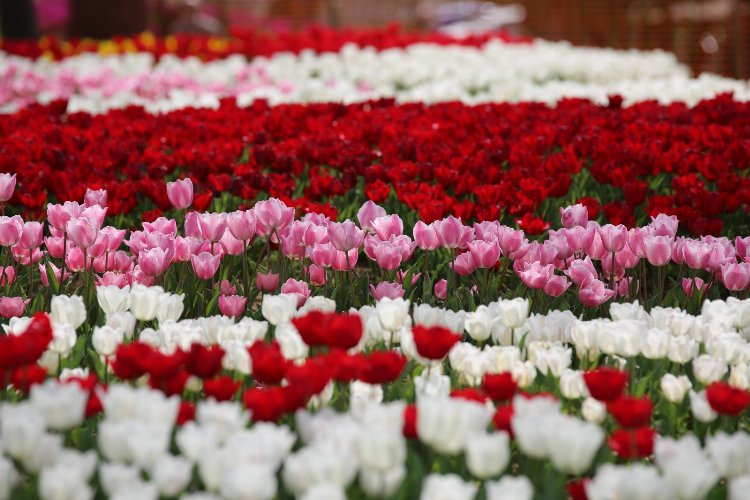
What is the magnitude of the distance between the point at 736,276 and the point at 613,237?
15.8 inches

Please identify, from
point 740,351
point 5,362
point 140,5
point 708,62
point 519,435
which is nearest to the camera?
point 519,435

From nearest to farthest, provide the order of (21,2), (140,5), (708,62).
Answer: (708,62), (21,2), (140,5)

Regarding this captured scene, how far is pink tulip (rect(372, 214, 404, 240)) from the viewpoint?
3875 mm

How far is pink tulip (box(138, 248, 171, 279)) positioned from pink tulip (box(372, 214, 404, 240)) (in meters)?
0.72

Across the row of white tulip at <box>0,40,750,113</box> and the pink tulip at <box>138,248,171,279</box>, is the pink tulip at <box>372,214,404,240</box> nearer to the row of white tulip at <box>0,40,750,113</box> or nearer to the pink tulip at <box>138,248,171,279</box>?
the pink tulip at <box>138,248,171,279</box>

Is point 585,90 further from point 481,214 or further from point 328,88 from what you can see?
point 481,214

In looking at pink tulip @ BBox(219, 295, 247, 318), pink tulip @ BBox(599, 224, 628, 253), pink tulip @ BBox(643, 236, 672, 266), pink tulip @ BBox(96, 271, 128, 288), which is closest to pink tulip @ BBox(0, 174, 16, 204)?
pink tulip @ BBox(96, 271, 128, 288)

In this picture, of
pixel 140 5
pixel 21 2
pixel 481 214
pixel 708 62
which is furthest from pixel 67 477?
pixel 140 5

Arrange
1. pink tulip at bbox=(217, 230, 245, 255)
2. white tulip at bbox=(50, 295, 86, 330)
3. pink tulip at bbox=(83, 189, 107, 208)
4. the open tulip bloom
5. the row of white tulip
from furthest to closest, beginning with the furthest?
the row of white tulip, pink tulip at bbox=(83, 189, 107, 208), pink tulip at bbox=(217, 230, 245, 255), white tulip at bbox=(50, 295, 86, 330), the open tulip bloom

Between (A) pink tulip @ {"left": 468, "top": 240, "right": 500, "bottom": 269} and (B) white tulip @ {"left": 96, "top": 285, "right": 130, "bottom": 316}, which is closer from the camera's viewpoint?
(B) white tulip @ {"left": 96, "top": 285, "right": 130, "bottom": 316}

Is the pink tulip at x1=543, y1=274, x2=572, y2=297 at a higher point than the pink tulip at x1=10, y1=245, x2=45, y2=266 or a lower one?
lower

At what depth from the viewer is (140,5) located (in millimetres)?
19156

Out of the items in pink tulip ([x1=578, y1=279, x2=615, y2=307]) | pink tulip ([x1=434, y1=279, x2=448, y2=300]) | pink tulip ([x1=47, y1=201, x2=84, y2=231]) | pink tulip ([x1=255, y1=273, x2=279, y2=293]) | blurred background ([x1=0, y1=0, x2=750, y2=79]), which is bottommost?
blurred background ([x1=0, y1=0, x2=750, y2=79])

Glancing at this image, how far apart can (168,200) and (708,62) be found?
38.2 ft
